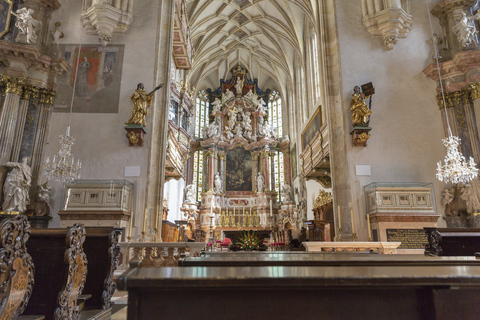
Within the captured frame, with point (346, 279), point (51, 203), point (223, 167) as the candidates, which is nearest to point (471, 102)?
point (346, 279)

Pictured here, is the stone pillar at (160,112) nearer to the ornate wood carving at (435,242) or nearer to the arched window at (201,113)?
the ornate wood carving at (435,242)

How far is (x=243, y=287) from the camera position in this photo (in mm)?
1398

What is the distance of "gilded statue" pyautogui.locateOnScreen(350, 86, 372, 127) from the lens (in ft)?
31.4

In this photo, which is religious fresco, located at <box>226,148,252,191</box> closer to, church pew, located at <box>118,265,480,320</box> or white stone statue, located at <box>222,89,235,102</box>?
white stone statue, located at <box>222,89,235,102</box>

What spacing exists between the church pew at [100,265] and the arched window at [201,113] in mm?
21325

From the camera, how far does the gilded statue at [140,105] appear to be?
9594mm

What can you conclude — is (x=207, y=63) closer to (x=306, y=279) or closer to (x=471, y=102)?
(x=471, y=102)

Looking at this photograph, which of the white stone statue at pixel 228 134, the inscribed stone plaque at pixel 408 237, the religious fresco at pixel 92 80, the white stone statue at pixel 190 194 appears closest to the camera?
the inscribed stone plaque at pixel 408 237

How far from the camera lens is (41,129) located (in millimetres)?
9789

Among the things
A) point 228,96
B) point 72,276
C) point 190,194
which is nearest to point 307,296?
point 72,276

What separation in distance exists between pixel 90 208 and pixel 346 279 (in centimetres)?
847

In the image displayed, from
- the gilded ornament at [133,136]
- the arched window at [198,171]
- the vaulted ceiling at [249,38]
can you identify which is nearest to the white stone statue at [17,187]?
the gilded ornament at [133,136]

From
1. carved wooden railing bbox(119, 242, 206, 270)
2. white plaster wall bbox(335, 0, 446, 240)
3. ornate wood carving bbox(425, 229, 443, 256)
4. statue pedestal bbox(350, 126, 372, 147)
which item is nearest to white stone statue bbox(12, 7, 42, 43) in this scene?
carved wooden railing bbox(119, 242, 206, 270)

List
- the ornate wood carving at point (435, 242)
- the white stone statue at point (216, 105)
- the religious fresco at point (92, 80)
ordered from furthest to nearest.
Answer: the white stone statue at point (216, 105) → the religious fresco at point (92, 80) → the ornate wood carving at point (435, 242)
